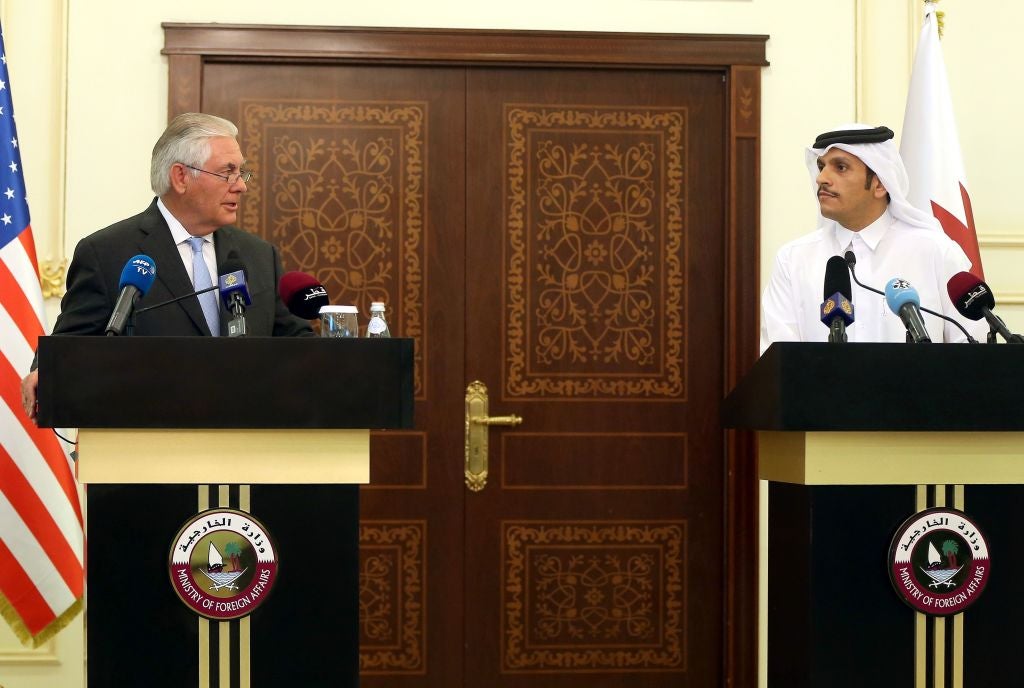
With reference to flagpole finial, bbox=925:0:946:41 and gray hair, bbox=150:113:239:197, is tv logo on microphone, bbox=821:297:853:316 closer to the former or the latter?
gray hair, bbox=150:113:239:197

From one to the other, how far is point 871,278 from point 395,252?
5.91 feet

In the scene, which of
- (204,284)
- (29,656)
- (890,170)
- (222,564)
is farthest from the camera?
(29,656)

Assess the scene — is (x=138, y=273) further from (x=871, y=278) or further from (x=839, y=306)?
(x=871, y=278)

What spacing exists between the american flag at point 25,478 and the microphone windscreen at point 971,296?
267cm

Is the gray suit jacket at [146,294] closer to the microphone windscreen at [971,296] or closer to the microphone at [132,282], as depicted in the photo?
the microphone at [132,282]

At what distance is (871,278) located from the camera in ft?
11.4

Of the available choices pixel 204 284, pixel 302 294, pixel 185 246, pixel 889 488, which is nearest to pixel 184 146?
pixel 185 246

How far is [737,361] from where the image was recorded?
4555mm

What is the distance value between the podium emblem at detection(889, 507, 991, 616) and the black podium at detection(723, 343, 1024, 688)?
0.08 feet

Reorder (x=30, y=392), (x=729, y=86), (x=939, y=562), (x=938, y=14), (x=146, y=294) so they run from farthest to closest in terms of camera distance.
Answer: (x=729, y=86) < (x=938, y=14) < (x=146, y=294) < (x=30, y=392) < (x=939, y=562)

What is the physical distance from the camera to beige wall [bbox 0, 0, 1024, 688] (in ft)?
14.3

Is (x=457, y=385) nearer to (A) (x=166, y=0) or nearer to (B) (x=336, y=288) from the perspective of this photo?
(B) (x=336, y=288)

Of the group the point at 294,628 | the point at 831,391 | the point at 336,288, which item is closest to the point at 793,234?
the point at 336,288

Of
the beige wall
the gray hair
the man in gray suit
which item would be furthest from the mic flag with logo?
the gray hair
